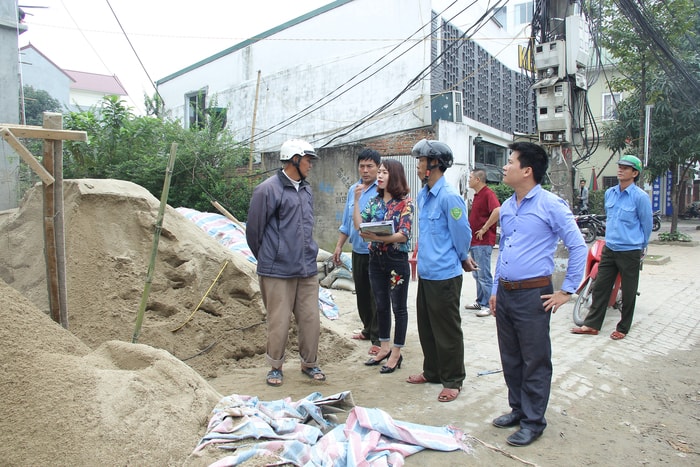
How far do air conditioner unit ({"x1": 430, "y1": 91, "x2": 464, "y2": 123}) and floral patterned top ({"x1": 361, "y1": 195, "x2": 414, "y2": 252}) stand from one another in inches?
346

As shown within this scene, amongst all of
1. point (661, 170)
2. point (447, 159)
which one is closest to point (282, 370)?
point (447, 159)

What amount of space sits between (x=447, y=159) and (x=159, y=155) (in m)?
11.6

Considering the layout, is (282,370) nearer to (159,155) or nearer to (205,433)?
(205,433)

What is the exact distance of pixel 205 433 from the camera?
2883 millimetres

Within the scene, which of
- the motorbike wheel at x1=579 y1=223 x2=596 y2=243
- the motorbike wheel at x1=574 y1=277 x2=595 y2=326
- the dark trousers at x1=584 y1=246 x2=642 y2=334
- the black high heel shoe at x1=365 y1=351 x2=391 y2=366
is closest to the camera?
the black high heel shoe at x1=365 y1=351 x2=391 y2=366

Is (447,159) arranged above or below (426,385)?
above

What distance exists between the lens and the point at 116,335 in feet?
14.7

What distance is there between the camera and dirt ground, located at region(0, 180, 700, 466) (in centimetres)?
271

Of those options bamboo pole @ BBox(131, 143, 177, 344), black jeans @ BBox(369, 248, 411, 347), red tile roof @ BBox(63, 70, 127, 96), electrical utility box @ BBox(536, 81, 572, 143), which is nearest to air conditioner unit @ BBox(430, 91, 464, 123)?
electrical utility box @ BBox(536, 81, 572, 143)

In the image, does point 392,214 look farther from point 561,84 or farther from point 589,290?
point 561,84

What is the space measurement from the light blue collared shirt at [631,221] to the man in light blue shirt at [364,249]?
2.69 m

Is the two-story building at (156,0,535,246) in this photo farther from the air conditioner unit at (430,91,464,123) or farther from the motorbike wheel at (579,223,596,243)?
the motorbike wheel at (579,223,596,243)

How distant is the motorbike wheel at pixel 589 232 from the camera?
49.8 ft

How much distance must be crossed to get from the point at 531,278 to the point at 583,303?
12.0 feet
